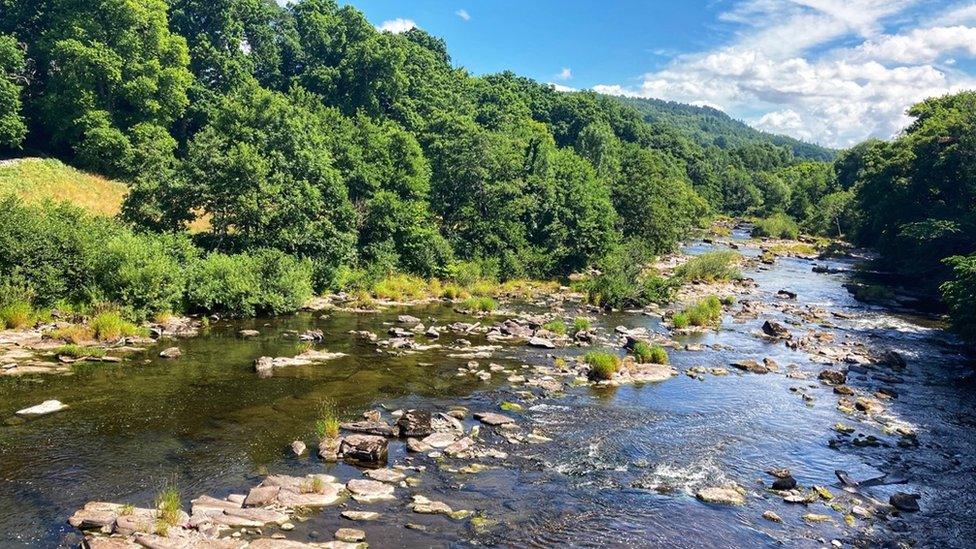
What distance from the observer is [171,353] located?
29.5 meters

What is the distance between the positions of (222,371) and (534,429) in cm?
1470

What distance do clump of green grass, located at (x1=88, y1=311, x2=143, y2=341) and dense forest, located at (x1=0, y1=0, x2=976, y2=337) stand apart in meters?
2.10

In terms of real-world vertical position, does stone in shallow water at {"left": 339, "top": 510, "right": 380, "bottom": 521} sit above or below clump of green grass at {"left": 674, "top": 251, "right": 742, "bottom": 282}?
below

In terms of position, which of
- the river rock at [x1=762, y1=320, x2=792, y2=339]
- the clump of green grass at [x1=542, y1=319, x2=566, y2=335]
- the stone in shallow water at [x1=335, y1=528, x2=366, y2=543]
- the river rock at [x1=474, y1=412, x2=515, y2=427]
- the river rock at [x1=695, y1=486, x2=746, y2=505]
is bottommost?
the river rock at [x1=695, y1=486, x2=746, y2=505]

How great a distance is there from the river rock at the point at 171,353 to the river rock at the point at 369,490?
52.9 ft

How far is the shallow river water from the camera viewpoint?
Result: 53.4 feet

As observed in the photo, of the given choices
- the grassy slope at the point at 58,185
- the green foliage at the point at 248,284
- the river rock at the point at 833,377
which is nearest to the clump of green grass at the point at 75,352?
the green foliage at the point at 248,284

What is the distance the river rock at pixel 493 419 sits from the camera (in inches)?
923

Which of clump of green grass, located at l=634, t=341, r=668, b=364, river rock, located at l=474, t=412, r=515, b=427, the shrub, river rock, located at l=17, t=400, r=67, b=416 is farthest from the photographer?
the shrub

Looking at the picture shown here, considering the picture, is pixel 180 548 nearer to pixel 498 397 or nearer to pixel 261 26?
pixel 498 397

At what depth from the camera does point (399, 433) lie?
21.8 m

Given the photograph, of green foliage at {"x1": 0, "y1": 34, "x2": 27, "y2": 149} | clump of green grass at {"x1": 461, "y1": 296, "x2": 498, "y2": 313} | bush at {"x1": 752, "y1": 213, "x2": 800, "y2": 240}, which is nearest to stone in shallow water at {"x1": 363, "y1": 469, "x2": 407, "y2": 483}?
clump of green grass at {"x1": 461, "y1": 296, "x2": 498, "y2": 313}

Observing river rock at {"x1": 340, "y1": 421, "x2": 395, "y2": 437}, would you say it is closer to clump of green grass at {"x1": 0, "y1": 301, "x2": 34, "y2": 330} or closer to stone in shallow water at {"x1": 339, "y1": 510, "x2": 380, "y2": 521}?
stone in shallow water at {"x1": 339, "y1": 510, "x2": 380, "y2": 521}

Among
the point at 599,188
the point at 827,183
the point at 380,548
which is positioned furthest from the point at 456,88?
the point at 380,548
